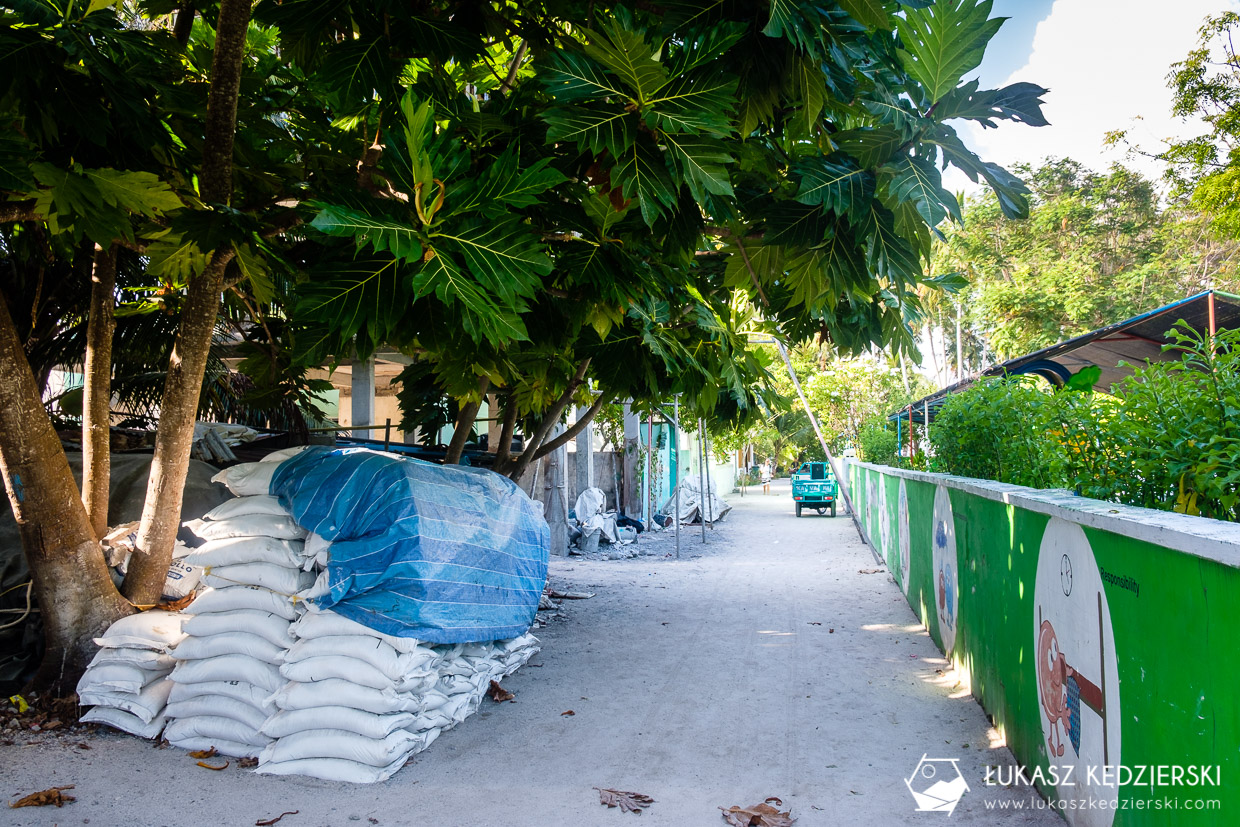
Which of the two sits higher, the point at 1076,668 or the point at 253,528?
the point at 253,528

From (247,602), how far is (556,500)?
8.68 metres

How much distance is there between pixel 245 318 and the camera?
809cm

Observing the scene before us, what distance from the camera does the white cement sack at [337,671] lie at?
4059 mm

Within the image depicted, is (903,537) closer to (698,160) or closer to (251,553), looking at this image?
(251,553)

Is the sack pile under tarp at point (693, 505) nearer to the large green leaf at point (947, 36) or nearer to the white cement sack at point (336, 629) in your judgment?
the white cement sack at point (336, 629)

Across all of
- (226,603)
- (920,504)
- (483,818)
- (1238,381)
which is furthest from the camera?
(920,504)

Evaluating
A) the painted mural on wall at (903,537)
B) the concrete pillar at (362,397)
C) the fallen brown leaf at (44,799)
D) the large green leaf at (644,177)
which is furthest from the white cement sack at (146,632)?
the painted mural on wall at (903,537)

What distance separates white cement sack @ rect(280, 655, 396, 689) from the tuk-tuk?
1736 centimetres

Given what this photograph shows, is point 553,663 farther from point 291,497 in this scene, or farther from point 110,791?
point 110,791

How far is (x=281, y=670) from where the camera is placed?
417 cm

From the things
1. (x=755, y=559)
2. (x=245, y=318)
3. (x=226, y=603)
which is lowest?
(x=755, y=559)

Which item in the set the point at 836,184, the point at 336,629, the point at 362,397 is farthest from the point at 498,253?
the point at 362,397

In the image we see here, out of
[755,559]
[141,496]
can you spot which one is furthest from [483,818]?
[755,559]

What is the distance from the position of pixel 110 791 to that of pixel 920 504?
6396 mm
